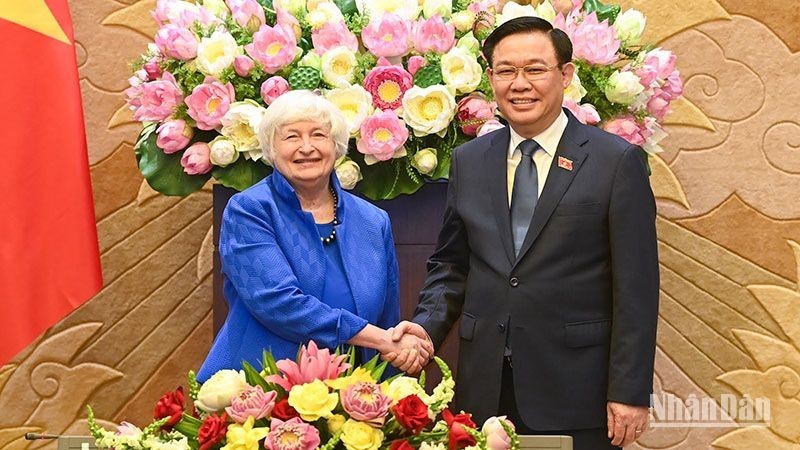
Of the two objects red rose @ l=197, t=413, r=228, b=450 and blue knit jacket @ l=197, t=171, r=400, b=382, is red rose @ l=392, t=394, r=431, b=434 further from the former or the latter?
blue knit jacket @ l=197, t=171, r=400, b=382

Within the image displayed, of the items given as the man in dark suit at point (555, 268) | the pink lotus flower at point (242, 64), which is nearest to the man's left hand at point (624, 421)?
the man in dark suit at point (555, 268)

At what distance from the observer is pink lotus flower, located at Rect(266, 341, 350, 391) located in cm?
160

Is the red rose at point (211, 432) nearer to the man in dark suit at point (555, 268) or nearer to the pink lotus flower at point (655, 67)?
the man in dark suit at point (555, 268)

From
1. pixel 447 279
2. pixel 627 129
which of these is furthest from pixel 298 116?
pixel 627 129

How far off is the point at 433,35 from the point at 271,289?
808mm

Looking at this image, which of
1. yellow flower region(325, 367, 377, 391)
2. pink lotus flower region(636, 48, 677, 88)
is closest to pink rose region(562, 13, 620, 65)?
pink lotus flower region(636, 48, 677, 88)

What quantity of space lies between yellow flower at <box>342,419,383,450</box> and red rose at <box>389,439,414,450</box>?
2 cm

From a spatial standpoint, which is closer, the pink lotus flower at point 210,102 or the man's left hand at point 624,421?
the man's left hand at point 624,421

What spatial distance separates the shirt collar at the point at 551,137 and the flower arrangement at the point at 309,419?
2.64 ft

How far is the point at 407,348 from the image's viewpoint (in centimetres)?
229

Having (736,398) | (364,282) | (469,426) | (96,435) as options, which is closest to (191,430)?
(96,435)

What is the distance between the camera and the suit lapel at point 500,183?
2260 millimetres

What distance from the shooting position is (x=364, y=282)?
2.37 meters

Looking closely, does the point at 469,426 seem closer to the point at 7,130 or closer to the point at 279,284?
the point at 279,284
